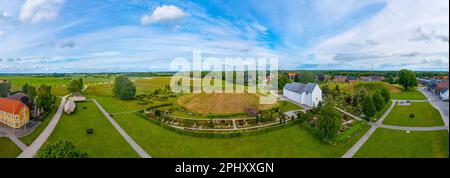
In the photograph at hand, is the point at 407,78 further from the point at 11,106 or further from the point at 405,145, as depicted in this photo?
the point at 11,106

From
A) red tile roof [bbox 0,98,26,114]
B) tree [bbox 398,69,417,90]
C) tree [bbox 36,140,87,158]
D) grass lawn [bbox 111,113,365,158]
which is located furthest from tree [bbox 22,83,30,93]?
tree [bbox 398,69,417,90]

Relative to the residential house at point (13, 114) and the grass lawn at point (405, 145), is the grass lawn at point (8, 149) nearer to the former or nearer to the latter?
the residential house at point (13, 114)

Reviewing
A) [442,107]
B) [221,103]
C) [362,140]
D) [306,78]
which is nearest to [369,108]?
[362,140]

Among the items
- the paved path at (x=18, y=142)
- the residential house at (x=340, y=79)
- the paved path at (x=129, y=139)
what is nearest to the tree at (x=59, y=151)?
the paved path at (x=129, y=139)

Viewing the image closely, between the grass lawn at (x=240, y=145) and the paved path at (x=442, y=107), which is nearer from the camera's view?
the grass lawn at (x=240, y=145)

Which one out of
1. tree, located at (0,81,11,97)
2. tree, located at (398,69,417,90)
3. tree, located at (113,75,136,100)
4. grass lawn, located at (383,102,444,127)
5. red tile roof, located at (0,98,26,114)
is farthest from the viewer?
tree, located at (398,69,417,90)

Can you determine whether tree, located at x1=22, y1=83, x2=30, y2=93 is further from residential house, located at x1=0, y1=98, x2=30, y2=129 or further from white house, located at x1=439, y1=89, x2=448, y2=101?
white house, located at x1=439, y1=89, x2=448, y2=101
